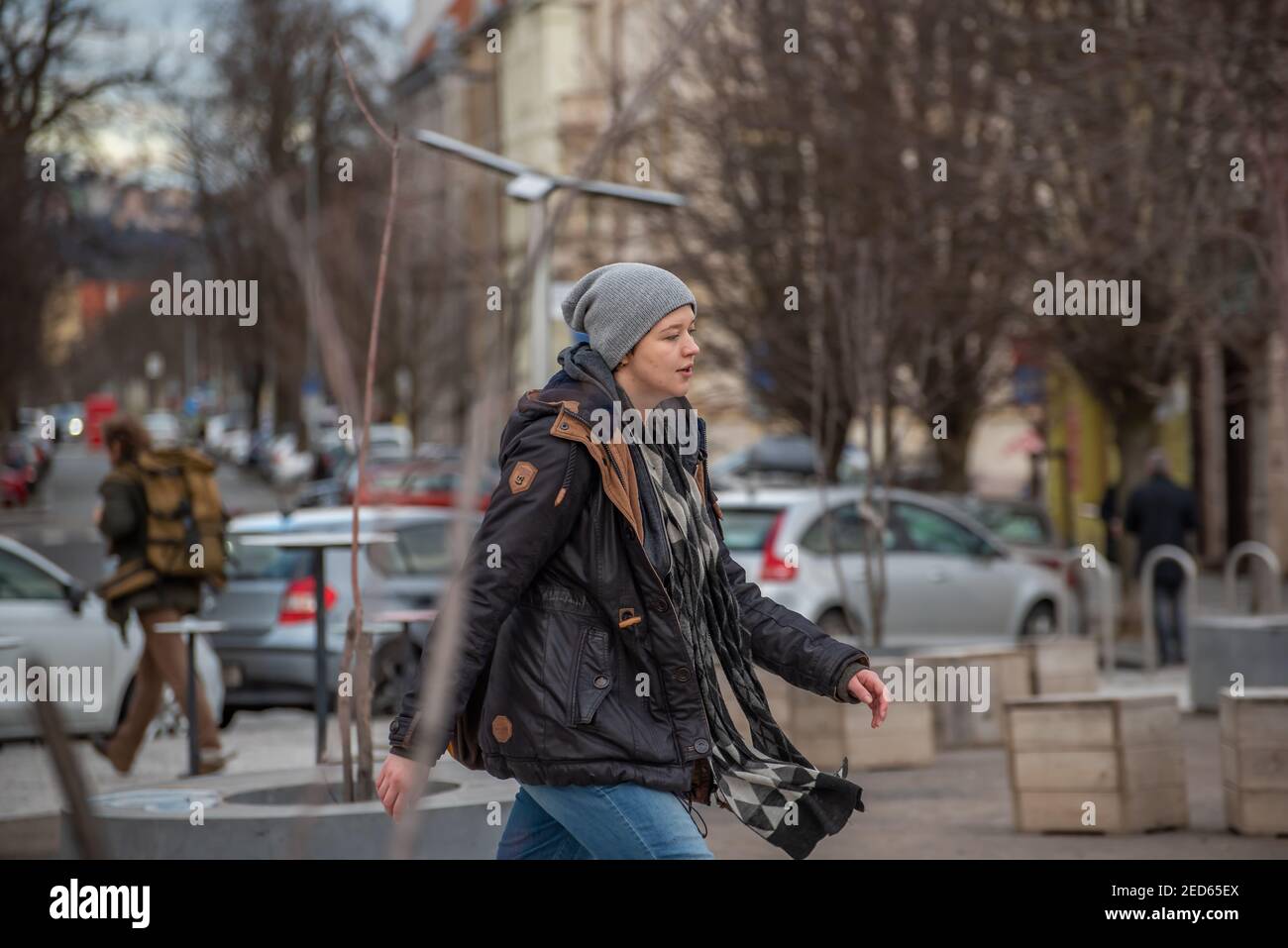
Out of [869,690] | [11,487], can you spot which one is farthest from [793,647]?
[11,487]

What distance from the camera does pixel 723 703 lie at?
13.1 feet

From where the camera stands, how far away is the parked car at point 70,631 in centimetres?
1238

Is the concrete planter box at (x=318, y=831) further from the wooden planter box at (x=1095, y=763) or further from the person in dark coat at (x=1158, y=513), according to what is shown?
the person in dark coat at (x=1158, y=513)

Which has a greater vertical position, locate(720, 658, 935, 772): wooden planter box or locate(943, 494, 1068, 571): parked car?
locate(943, 494, 1068, 571): parked car

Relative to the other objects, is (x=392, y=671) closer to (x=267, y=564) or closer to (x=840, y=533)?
(x=267, y=564)

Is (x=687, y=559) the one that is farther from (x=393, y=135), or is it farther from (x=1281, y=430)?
(x=1281, y=430)

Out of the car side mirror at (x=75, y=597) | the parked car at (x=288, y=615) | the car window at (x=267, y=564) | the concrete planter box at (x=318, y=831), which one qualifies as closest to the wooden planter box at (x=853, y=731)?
the parked car at (x=288, y=615)

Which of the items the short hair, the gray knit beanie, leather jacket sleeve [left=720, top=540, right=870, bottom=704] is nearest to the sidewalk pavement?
the short hair

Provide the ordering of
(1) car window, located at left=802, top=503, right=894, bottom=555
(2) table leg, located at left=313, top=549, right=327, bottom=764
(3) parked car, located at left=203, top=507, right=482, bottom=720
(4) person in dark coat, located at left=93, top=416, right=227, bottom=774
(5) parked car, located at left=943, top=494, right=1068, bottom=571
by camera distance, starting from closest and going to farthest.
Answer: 1. (2) table leg, located at left=313, top=549, right=327, bottom=764
2. (4) person in dark coat, located at left=93, top=416, right=227, bottom=774
3. (3) parked car, located at left=203, top=507, right=482, bottom=720
4. (1) car window, located at left=802, top=503, right=894, bottom=555
5. (5) parked car, located at left=943, top=494, right=1068, bottom=571

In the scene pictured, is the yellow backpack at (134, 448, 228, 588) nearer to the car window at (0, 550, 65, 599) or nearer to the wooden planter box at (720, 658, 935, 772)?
the car window at (0, 550, 65, 599)

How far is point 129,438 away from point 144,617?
0.98m

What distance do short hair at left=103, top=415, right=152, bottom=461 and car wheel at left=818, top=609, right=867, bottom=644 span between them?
5.51 m

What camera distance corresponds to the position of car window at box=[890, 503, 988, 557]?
643 inches
